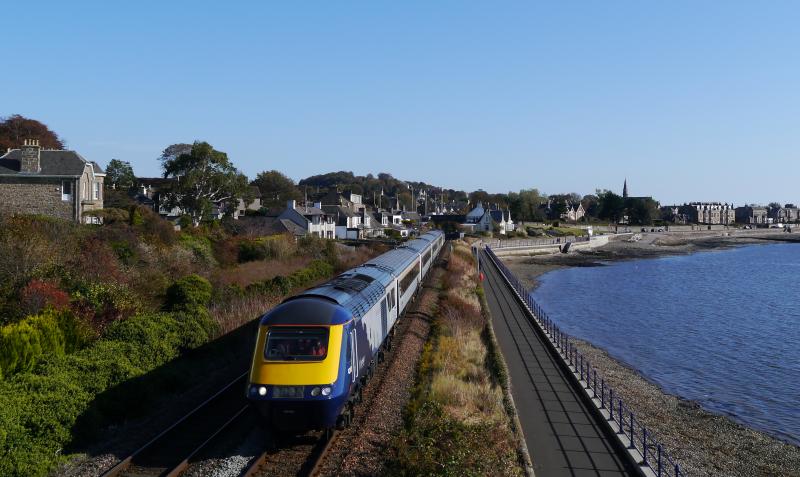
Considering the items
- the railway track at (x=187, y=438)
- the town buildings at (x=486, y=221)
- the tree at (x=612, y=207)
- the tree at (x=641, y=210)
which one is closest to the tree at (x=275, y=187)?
the town buildings at (x=486, y=221)

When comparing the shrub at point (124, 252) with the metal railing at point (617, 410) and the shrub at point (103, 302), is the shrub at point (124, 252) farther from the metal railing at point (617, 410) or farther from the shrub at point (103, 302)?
the metal railing at point (617, 410)

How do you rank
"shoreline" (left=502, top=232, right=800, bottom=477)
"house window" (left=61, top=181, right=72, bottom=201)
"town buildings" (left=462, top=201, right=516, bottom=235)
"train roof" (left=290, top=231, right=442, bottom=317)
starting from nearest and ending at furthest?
"train roof" (left=290, top=231, right=442, bottom=317) < "shoreline" (left=502, top=232, right=800, bottom=477) < "house window" (left=61, top=181, right=72, bottom=201) < "town buildings" (left=462, top=201, right=516, bottom=235)

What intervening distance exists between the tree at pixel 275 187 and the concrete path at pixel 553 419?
84.0m

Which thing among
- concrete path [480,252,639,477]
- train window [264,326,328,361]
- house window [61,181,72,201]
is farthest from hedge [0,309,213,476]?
house window [61,181,72,201]

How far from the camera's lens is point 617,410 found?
1775 centimetres

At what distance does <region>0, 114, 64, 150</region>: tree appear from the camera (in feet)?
178

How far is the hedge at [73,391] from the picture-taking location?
11922 mm

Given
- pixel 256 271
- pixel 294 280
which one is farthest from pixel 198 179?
pixel 294 280

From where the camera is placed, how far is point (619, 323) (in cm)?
4266

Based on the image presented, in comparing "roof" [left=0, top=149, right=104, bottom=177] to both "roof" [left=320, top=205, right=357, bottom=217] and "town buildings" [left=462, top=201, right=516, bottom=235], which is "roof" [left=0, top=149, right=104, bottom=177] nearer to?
"roof" [left=320, top=205, right=357, bottom=217]

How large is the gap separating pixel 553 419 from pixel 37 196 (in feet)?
111

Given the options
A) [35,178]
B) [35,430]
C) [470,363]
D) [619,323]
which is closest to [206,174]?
[35,178]

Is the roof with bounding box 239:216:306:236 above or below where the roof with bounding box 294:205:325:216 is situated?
below

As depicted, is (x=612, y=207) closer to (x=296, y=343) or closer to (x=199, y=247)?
(x=199, y=247)
